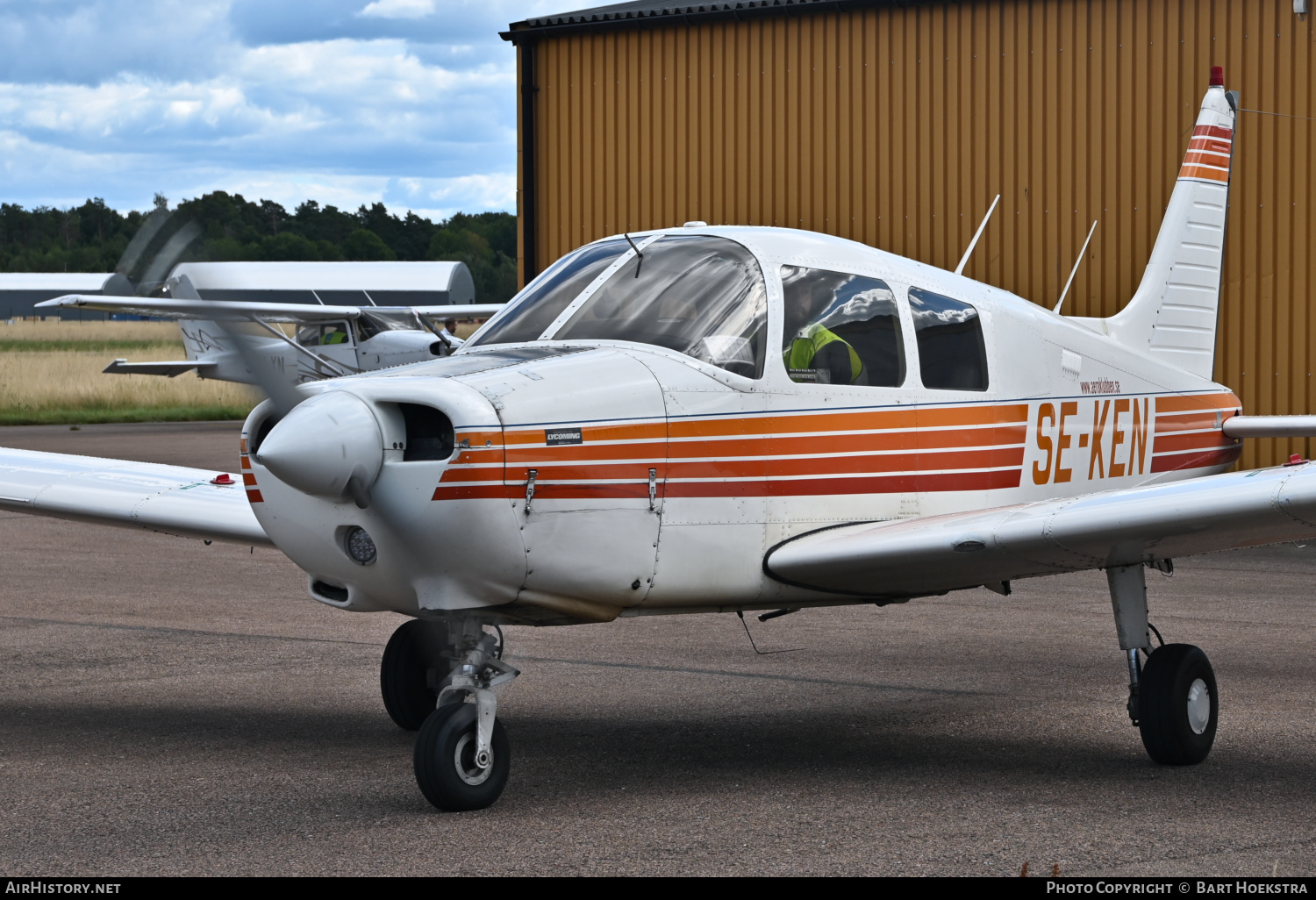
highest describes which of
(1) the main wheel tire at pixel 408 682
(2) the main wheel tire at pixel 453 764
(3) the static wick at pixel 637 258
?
(3) the static wick at pixel 637 258

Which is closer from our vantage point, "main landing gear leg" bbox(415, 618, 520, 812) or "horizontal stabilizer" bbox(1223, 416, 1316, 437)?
"main landing gear leg" bbox(415, 618, 520, 812)

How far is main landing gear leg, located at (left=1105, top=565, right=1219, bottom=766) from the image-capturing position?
21.2ft

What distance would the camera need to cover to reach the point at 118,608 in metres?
11.1

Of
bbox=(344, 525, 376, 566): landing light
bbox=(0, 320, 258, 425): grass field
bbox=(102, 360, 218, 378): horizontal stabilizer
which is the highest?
bbox=(344, 525, 376, 566): landing light

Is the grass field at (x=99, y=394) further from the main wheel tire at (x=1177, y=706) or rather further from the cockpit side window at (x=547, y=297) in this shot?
the main wheel tire at (x=1177, y=706)

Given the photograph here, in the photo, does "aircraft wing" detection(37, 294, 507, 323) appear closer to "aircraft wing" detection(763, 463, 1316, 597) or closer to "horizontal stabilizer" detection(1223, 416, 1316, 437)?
"aircraft wing" detection(763, 463, 1316, 597)

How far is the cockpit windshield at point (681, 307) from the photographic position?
238 inches

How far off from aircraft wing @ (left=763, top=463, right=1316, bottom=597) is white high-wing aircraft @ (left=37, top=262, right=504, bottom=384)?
86.9 inches

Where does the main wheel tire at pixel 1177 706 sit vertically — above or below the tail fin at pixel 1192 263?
below

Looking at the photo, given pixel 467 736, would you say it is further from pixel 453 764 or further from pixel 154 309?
pixel 154 309

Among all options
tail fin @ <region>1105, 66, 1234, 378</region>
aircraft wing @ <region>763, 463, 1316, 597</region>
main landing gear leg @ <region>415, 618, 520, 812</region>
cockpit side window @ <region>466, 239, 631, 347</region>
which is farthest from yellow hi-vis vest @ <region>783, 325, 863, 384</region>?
tail fin @ <region>1105, 66, 1234, 378</region>

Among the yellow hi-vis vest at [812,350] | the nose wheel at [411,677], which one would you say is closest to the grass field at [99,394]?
the nose wheel at [411,677]

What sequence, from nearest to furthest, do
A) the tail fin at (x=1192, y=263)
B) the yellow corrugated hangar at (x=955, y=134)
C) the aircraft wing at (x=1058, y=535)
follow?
the aircraft wing at (x=1058, y=535), the tail fin at (x=1192, y=263), the yellow corrugated hangar at (x=955, y=134)
